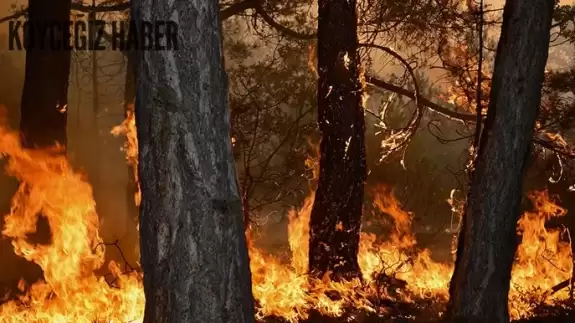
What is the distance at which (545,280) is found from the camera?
30.2 ft

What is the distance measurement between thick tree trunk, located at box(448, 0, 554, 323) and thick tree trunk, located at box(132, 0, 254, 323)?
2.76m

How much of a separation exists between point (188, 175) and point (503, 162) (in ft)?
10.7

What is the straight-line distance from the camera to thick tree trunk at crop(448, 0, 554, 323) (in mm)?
6199

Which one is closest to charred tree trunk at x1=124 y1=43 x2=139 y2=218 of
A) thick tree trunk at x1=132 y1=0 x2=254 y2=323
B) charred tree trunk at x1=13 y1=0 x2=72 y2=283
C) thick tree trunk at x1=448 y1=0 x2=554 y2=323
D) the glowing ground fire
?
charred tree trunk at x1=13 y1=0 x2=72 y2=283

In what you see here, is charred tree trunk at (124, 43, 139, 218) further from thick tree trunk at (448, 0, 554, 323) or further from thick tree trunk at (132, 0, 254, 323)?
thick tree trunk at (132, 0, 254, 323)

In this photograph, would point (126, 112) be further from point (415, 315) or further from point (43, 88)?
point (415, 315)

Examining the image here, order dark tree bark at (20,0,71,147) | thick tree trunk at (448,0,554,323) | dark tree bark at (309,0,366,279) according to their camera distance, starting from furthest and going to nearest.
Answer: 1. dark tree bark at (20,0,71,147)
2. dark tree bark at (309,0,366,279)
3. thick tree trunk at (448,0,554,323)

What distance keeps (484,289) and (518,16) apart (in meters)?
2.67

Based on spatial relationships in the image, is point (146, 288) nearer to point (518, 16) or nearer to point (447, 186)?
point (518, 16)

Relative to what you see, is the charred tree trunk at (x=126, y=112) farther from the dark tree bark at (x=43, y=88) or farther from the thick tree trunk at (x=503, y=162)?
the thick tree trunk at (x=503, y=162)

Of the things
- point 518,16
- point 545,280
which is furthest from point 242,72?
point 518,16

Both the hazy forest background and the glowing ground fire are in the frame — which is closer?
the glowing ground fire

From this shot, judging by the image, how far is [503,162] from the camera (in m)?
6.27

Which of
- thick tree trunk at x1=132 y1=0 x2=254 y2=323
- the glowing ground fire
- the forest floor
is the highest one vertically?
thick tree trunk at x1=132 y1=0 x2=254 y2=323
